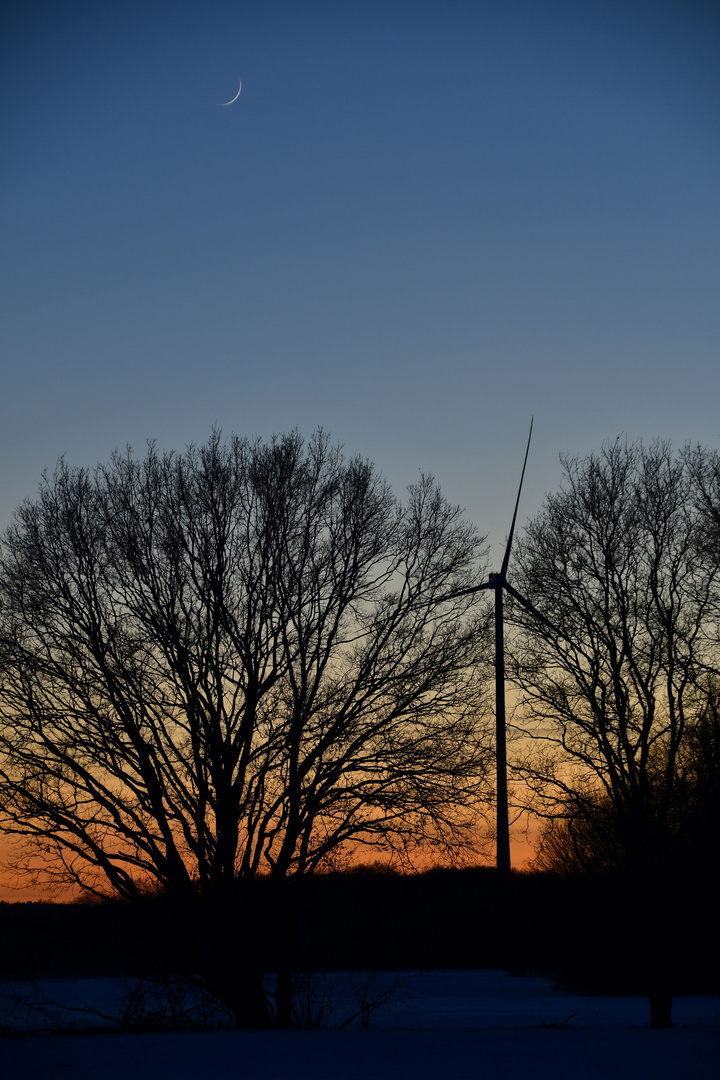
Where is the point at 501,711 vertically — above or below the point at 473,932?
above

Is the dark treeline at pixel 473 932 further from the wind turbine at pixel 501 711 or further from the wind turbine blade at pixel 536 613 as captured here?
the wind turbine blade at pixel 536 613

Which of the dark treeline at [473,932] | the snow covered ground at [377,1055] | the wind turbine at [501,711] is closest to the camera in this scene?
the snow covered ground at [377,1055]

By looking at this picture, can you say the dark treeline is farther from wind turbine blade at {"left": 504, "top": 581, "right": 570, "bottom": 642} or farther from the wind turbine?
wind turbine blade at {"left": 504, "top": 581, "right": 570, "bottom": 642}

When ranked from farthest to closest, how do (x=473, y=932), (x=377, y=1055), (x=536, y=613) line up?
(x=473, y=932)
(x=536, y=613)
(x=377, y=1055)

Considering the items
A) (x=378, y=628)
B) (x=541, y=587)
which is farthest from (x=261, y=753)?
(x=541, y=587)

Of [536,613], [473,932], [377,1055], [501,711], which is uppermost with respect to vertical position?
[536,613]

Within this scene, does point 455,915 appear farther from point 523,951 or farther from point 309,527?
point 309,527

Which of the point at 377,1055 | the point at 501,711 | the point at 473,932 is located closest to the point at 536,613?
the point at 501,711

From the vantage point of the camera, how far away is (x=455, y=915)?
2421 inches

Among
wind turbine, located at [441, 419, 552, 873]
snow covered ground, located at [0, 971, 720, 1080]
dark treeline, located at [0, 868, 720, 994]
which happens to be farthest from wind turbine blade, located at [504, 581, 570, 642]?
snow covered ground, located at [0, 971, 720, 1080]

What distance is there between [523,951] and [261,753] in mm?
47157

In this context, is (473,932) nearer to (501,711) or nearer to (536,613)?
(501,711)

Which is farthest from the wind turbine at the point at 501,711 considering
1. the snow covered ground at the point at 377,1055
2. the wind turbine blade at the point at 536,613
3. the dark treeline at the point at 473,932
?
the snow covered ground at the point at 377,1055

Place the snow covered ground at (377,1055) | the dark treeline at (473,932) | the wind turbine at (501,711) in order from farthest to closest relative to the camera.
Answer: the dark treeline at (473,932) < the wind turbine at (501,711) < the snow covered ground at (377,1055)
